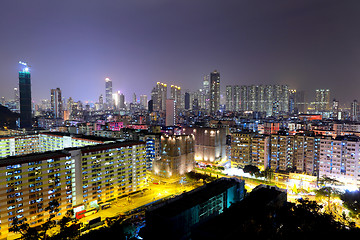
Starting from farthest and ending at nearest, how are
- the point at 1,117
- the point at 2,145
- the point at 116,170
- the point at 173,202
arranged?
the point at 1,117 → the point at 2,145 → the point at 116,170 → the point at 173,202

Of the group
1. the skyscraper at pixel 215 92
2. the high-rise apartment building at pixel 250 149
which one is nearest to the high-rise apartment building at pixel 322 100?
the skyscraper at pixel 215 92

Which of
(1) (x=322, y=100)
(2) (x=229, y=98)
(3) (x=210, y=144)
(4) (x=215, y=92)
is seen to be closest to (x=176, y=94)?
(4) (x=215, y=92)

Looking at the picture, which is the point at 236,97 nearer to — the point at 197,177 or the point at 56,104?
the point at 56,104

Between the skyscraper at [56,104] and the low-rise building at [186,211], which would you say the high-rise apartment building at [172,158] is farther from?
the skyscraper at [56,104]

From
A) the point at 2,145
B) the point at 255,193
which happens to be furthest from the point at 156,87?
the point at 255,193

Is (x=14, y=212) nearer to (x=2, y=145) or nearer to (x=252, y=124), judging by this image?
(x=2, y=145)
